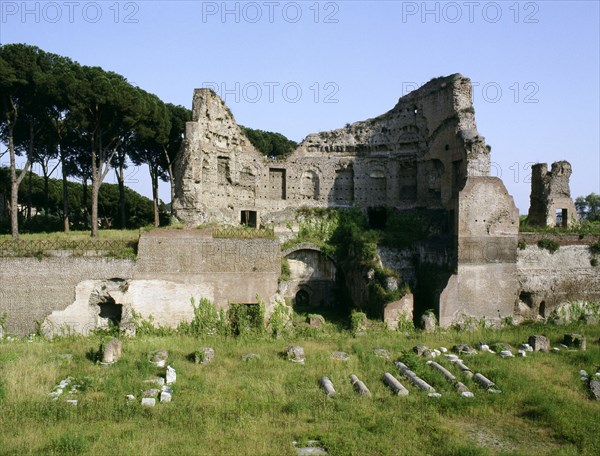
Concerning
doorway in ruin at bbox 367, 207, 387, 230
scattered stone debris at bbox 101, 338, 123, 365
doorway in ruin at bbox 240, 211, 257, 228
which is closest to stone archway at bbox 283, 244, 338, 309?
doorway in ruin at bbox 240, 211, 257, 228

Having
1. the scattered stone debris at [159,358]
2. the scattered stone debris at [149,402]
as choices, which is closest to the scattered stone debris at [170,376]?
the scattered stone debris at [159,358]

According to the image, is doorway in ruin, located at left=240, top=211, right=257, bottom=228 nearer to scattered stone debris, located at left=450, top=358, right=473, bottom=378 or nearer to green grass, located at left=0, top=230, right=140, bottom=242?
green grass, located at left=0, top=230, right=140, bottom=242

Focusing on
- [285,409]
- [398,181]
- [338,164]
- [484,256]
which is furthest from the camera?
[338,164]

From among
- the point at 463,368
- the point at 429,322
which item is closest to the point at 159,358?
the point at 463,368

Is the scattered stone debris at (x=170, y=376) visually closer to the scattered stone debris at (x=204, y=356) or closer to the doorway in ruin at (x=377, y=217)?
the scattered stone debris at (x=204, y=356)

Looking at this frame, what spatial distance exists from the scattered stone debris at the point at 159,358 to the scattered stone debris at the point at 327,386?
4.23 m

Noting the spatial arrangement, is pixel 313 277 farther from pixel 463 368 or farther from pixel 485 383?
pixel 485 383

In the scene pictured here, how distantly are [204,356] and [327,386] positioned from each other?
12.6ft

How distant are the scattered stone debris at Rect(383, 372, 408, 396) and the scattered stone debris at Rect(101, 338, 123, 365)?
7060 mm

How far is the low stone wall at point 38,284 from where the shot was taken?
16.2m

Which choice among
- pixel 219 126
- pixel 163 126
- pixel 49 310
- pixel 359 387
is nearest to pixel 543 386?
pixel 359 387

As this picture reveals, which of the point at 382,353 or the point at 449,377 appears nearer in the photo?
the point at 449,377

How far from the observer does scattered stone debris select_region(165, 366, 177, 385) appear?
37.6ft

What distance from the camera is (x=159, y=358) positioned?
1307 cm
